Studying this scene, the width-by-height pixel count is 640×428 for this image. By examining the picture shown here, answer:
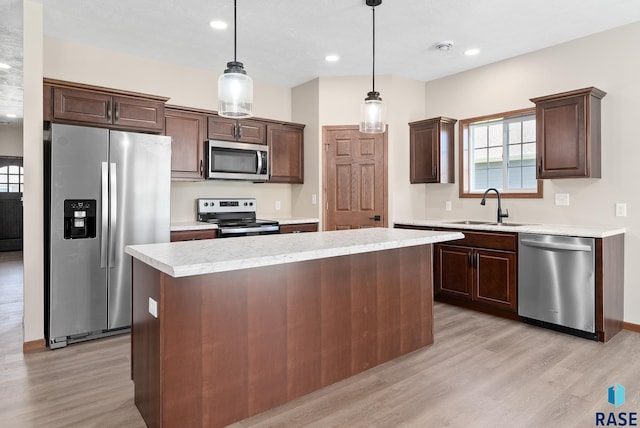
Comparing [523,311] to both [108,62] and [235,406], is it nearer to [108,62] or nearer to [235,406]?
[235,406]

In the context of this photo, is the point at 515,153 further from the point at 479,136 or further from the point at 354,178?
the point at 354,178

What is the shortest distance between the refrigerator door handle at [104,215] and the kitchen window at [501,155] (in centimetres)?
381

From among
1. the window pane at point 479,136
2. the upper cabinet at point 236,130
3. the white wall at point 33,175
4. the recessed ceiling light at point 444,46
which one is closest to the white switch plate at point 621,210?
the window pane at point 479,136

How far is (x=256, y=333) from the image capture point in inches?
83.3

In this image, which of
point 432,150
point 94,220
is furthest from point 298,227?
point 94,220

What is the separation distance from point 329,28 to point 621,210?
308 cm

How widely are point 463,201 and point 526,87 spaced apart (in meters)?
1.41

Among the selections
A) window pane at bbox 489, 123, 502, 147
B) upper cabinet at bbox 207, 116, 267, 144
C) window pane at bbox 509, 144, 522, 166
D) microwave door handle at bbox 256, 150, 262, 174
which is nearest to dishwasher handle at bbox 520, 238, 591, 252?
window pane at bbox 509, 144, 522, 166

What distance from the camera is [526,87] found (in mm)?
4152

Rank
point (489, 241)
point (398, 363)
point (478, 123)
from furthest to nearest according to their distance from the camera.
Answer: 1. point (478, 123)
2. point (489, 241)
3. point (398, 363)

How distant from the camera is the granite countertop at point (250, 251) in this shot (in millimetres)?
1698

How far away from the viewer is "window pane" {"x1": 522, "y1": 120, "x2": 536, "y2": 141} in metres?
4.21

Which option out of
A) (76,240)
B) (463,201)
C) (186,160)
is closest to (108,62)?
(186,160)

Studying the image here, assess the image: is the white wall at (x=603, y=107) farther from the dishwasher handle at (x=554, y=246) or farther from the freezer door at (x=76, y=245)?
the freezer door at (x=76, y=245)
